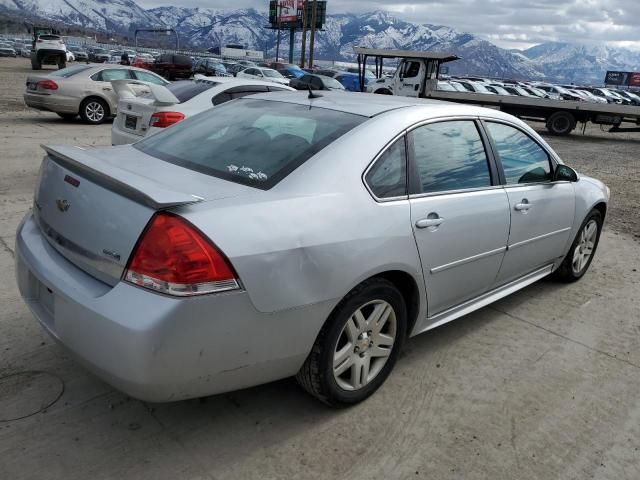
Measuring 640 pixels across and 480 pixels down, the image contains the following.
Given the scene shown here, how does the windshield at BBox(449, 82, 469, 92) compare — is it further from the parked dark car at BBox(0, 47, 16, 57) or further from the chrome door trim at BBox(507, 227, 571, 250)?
the parked dark car at BBox(0, 47, 16, 57)

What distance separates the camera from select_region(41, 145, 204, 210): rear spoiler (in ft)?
6.94

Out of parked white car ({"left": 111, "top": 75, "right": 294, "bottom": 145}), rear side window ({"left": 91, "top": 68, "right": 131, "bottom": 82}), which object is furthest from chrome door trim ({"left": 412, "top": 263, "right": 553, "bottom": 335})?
rear side window ({"left": 91, "top": 68, "right": 131, "bottom": 82})

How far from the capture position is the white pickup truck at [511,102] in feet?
62.4

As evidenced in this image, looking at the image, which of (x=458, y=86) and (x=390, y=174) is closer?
(x=390, y=174)

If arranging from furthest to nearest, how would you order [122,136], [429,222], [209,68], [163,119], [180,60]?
[209,68], [180,60], [122,136], [163,119], [429,222]

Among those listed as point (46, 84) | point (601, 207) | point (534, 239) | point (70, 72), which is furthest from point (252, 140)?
point (70, 72)

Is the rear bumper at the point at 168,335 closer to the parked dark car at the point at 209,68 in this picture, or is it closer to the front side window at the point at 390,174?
the front side window at the point at 390,174

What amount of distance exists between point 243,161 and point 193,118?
0.98 meters

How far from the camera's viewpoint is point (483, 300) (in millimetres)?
3514

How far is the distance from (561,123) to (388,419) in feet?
64.2

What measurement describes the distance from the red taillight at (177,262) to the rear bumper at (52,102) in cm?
1089

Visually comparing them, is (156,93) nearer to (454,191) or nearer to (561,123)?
(454,191)

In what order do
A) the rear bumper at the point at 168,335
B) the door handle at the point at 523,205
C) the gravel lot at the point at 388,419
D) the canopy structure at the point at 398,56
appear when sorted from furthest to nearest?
the canopy structure at the point at 398,56
the door handle at the point at 523,205
the gravel lot at the point at 388,419
the rear bumper at the point at 168,335

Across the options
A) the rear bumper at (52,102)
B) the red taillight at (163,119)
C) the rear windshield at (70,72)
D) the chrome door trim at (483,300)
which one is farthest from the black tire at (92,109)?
the chrome door trim at (483,300)
